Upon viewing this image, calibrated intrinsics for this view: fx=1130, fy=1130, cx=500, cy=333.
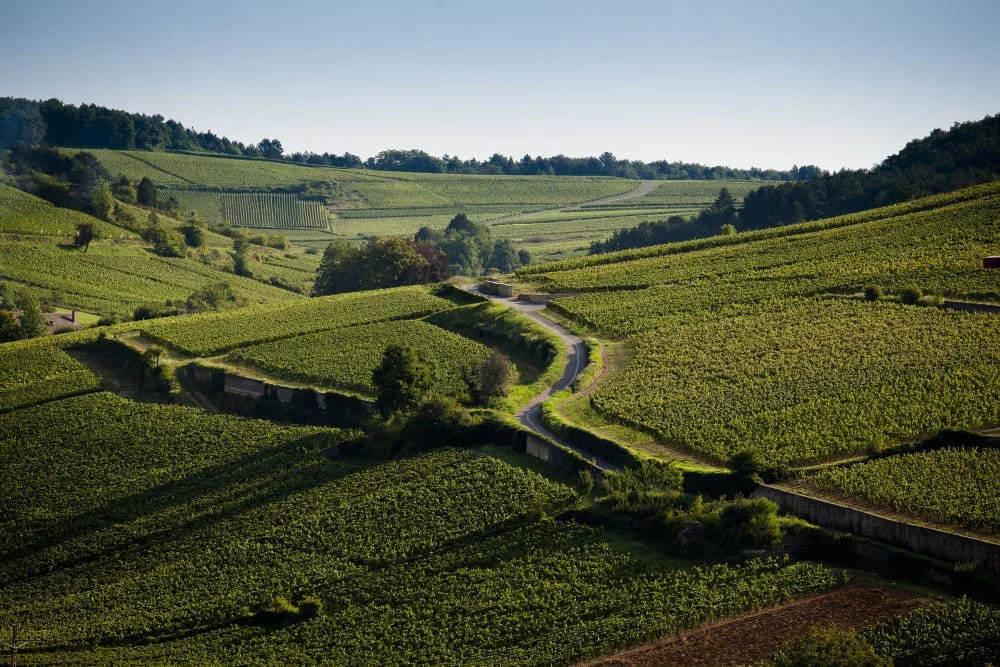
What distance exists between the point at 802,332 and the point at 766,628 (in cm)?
3167

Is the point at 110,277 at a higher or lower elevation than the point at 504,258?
lower

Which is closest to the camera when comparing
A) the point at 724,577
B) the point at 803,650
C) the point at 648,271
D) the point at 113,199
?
the point at 803,650

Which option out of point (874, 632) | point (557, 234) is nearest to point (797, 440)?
point (874, 632)

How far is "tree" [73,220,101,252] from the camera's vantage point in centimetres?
11781

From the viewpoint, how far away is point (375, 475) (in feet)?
173

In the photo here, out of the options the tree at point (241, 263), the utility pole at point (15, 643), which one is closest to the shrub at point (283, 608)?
the utility pole at point (15, 643)

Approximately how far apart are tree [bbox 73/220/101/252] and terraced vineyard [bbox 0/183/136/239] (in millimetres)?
2099

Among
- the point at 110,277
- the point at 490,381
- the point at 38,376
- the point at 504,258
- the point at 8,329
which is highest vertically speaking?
the point at 504,258

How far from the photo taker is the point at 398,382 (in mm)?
59094

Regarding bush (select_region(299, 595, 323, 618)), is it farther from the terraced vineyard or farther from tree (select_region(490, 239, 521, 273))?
tree (select_region(490, 239, 521, 273))

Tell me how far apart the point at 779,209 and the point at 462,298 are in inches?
2074

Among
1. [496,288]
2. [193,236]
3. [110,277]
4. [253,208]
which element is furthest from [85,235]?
[253,208]

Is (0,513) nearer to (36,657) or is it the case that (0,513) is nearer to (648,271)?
(36,657)

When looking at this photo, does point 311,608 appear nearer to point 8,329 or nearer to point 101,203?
point 8,329
